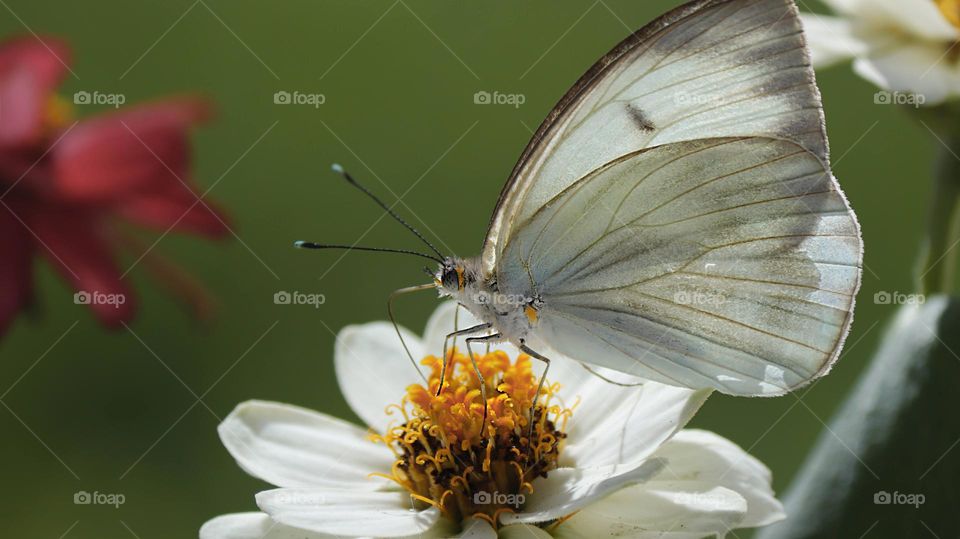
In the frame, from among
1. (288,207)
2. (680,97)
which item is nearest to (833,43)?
(680,97)

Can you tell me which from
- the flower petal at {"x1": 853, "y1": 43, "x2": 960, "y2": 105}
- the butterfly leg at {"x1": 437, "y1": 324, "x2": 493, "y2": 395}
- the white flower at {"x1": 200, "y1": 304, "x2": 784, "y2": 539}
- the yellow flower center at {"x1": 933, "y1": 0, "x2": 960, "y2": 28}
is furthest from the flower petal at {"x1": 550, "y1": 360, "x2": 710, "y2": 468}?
the yellow flower center at {"x1": 933, "y1": 0, "x2": 960, "y2": 28}

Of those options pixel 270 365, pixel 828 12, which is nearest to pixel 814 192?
pixel 270 365

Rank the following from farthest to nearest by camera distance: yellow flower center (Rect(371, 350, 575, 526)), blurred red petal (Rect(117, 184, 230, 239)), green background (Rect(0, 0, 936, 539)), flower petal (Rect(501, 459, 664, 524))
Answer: green background (Rect(0, 0, 936, 539))
blurred red petal (Rect(117, 184, 230, 239))
yellow flower center (Rect(371, 350, 575, 526))
flower petal (Rect(501, 459, 664, 524))

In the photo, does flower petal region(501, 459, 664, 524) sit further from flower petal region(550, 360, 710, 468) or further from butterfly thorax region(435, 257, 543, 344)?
butterfly thorax region(435, 257, 543, 344)

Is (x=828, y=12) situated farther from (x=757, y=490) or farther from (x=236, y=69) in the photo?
(x=757, y=490)

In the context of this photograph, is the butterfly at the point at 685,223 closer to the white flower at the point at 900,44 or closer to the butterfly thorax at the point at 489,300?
the butterfly thorax at the point at 489,300

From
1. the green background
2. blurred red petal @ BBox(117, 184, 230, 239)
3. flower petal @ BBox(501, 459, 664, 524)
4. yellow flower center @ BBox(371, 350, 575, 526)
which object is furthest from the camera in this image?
the green background

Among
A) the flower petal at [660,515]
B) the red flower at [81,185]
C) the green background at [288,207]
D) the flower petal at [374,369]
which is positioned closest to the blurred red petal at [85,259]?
the red flower at [81,185]
